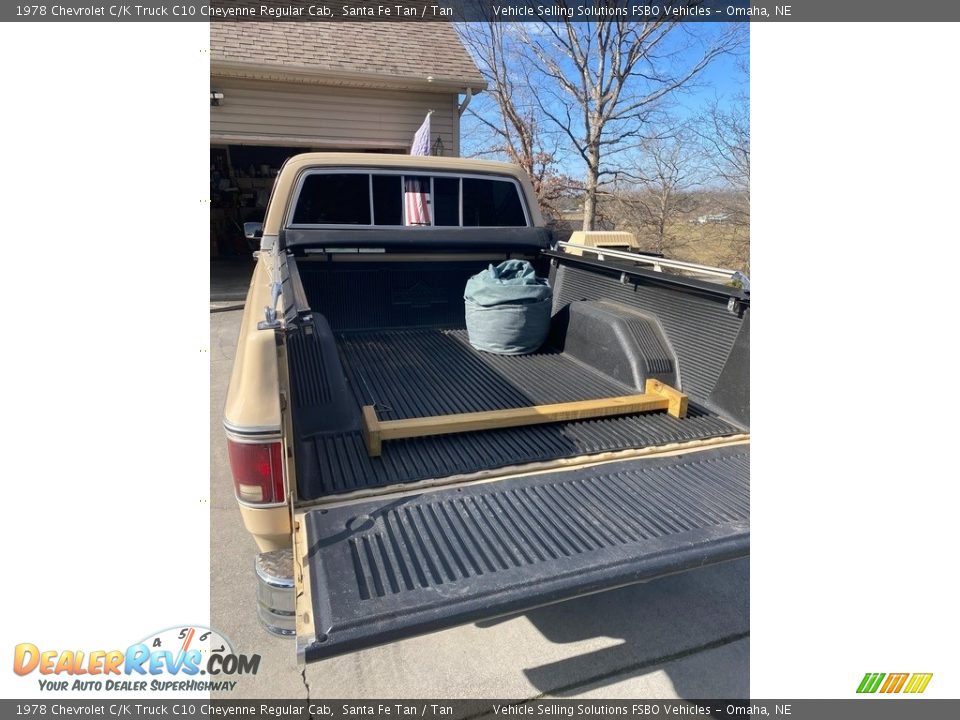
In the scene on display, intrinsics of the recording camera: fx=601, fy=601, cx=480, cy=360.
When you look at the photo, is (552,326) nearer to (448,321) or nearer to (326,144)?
(448,321)

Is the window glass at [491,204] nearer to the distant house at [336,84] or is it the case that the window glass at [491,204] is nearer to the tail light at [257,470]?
the tail light at [257,470]

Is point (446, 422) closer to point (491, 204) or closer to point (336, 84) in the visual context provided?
point (491, 204)

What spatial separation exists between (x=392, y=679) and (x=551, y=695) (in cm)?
64

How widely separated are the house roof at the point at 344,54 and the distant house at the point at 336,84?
2 centimetres

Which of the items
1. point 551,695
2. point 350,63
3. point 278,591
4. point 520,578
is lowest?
point 551,695

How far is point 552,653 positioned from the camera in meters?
2.59

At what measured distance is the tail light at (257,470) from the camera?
6.13 feet

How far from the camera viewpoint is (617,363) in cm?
346

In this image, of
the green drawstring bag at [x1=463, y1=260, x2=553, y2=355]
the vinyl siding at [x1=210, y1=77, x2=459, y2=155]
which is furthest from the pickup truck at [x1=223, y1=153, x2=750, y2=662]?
the vinyl siding at [x1=210, y1=77, x2=459, y2=155]

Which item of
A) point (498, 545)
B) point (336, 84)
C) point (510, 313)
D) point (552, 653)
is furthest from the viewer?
point (336, 84)

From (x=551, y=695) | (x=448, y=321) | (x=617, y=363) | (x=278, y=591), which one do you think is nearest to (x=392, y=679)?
(x=551, y=695)

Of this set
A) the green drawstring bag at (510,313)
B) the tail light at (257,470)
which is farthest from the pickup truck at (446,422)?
the green drawstring bag at (510,313)

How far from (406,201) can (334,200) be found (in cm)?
55

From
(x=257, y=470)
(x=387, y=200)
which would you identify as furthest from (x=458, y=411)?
(x=387, y=200)
